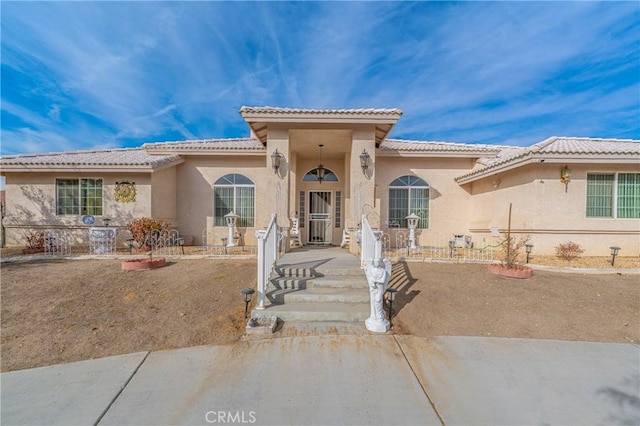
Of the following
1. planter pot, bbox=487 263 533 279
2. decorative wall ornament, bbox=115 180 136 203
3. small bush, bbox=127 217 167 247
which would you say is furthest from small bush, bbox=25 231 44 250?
planter pot, bbox=487 263 533 279

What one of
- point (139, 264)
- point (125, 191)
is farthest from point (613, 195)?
point (125, 191)

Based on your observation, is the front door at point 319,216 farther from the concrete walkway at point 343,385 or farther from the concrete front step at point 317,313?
the concrete walkway at point 343,385

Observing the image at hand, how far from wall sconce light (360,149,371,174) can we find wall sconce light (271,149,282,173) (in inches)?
105

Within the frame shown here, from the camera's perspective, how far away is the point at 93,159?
38.1 ft

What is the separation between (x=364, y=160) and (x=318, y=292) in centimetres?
490

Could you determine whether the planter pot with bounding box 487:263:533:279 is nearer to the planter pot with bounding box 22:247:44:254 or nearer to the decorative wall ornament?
the decorative wall ornament

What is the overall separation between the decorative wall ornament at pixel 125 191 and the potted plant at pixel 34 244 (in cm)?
292

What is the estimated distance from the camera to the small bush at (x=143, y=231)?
9.83 metres

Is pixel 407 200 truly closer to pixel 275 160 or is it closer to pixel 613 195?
pixel 275 160

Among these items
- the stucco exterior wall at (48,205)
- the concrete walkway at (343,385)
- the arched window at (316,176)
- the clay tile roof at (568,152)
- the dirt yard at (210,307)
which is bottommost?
the concrete walkway at (343,385)

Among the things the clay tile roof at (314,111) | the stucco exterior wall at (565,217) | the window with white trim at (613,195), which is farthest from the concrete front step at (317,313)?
the window with white trim at (613,195)

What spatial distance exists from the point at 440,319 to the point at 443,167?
876cm

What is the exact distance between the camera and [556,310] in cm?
525

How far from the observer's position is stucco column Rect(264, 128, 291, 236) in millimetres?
8602
